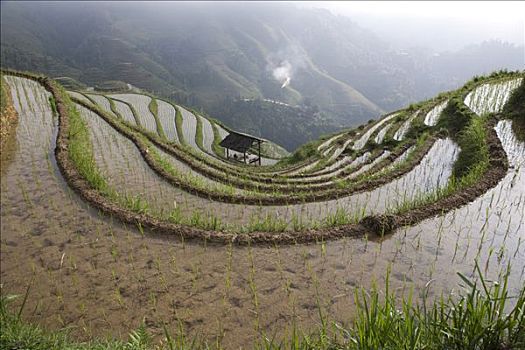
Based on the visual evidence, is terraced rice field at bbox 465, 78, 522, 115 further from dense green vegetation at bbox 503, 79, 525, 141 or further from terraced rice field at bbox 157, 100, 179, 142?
terraced rice field at bbox 157, 100, 179, 142

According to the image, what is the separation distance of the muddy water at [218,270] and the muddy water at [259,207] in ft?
Answer: 4.23

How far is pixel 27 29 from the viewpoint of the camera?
626ft

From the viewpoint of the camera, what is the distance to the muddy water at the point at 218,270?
4.46 m

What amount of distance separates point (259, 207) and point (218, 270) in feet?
8.95

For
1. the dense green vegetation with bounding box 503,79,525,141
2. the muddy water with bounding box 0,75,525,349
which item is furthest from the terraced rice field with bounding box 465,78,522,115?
the muddy water with bounding box 0,75,525,349

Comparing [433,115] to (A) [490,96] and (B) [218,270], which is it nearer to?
(A) [490,96]

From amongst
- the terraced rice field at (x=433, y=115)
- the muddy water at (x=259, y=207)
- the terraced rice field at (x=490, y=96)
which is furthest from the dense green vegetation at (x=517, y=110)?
the terraced rice field at (x=433, y=115)

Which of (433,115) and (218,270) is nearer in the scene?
(218,270)

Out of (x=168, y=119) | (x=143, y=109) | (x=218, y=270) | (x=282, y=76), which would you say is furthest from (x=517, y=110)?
(x=282, y=76)

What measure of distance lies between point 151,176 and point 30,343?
6.74 m

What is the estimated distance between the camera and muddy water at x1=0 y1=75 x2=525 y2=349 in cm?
446

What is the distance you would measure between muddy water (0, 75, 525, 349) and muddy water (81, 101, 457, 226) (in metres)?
1.29

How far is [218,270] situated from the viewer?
17.8 feet

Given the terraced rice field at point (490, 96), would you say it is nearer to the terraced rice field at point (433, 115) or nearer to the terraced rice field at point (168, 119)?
the terraced rice field at point (433, 115)
